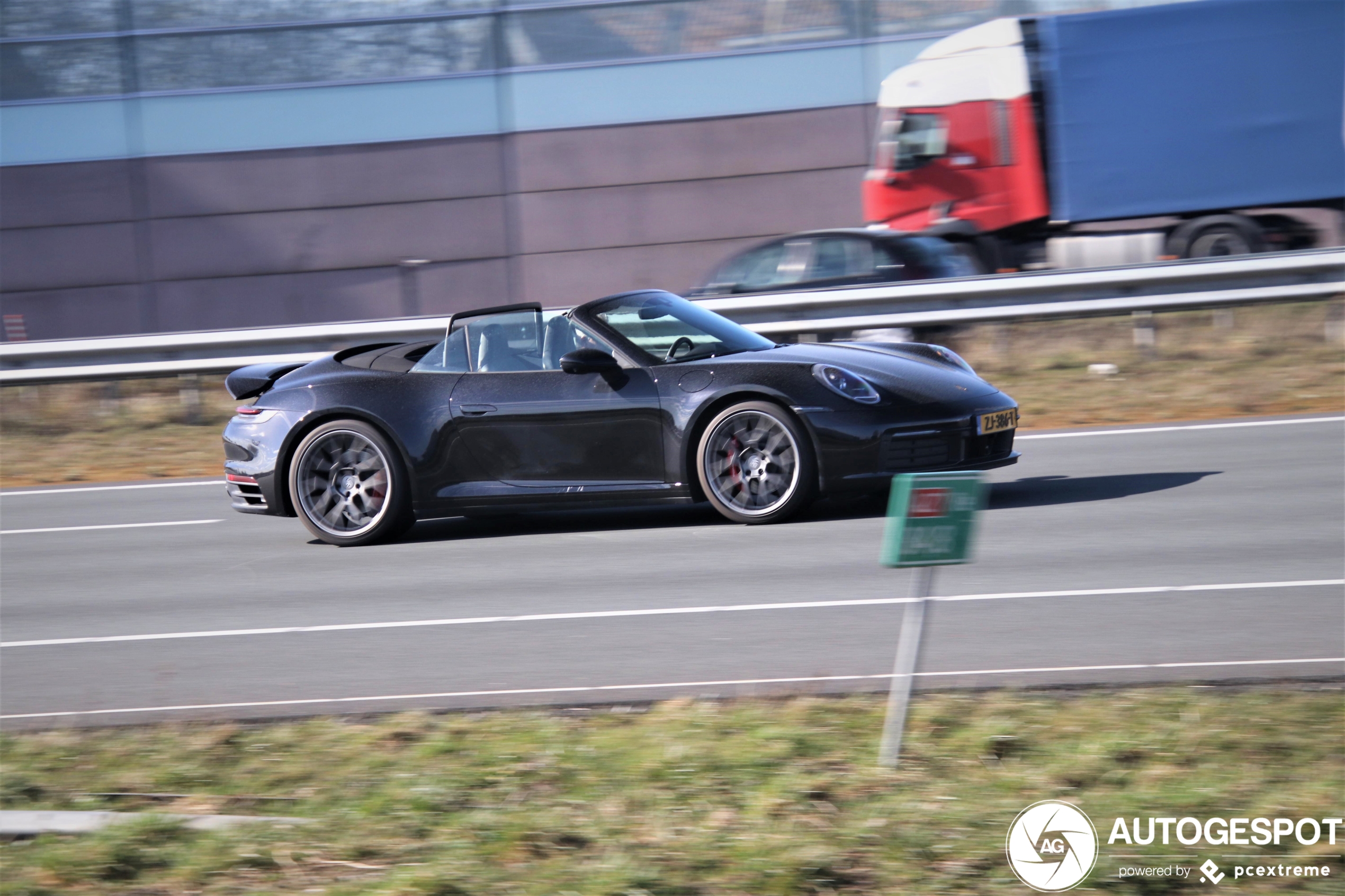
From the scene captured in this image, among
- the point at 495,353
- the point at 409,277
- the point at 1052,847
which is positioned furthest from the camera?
the point at 409,277

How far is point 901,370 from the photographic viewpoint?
796 cm

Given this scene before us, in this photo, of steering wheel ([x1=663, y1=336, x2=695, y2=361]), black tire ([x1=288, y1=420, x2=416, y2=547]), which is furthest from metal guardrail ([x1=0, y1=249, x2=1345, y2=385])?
steering wheel ([x1=663, y1=336, x2=695, y2=361])

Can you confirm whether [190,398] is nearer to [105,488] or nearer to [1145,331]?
[105,488]

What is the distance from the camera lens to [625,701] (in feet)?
16.4

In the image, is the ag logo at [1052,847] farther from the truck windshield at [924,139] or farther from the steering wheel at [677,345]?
the truck windshield at [924,139]

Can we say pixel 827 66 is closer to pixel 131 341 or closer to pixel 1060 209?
pixel 1060 209

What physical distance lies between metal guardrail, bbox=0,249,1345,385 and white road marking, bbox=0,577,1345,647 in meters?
6.18

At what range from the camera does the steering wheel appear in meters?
8.18

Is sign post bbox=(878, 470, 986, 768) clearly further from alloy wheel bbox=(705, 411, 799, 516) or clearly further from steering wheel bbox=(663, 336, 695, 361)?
steering wheel bbox=(663, 336, 695, 361)

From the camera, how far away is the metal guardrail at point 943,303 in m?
12.7

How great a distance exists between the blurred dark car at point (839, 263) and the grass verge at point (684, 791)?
9.70 m

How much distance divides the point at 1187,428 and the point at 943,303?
9.47 feet

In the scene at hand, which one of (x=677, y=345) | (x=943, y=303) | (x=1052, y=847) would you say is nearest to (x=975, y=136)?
(x=943, y=303)

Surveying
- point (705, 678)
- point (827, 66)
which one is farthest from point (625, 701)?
point (827, 66)
